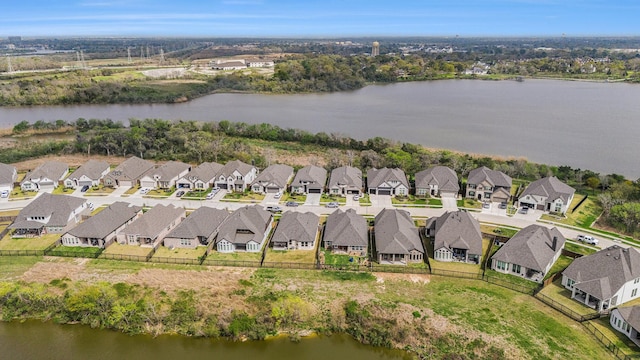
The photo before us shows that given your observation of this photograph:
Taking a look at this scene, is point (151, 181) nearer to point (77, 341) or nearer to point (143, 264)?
point (143, 264)

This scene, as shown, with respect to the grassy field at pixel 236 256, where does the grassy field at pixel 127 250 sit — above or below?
below

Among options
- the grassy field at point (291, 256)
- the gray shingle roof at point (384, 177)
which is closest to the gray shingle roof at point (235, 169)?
the gray shingle roof at point (384, 177)

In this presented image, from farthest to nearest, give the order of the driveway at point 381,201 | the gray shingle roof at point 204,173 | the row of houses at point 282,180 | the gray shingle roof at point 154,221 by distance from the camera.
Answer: the gray shingle roof at point 204,173 → the row of houses at point 282,180 → the driveway at point 381,201 → the gray shingle roof at point 154,221

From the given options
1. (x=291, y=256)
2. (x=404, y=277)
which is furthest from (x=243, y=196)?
(x=404, y=277)

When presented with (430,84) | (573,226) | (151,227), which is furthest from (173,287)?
(430,84)

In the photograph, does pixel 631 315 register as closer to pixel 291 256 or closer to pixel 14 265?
pixel 291 256

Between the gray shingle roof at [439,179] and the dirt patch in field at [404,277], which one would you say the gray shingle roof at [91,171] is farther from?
the gray shingle roof at [439,179]
